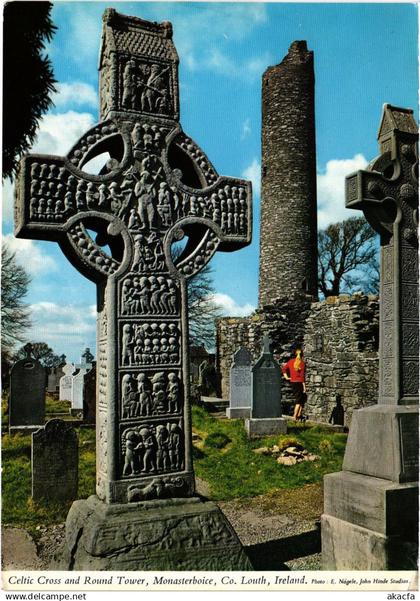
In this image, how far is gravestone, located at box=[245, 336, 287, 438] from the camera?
11.0 meters

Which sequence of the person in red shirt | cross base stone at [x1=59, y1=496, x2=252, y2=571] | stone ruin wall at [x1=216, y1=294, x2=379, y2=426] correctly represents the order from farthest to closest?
stone ruin wall at [x1=216, y1=294, x2=379, y2=426] → the person in red shirt → cross base stone at [x1=59, y1=496, x2=252, y2=571]

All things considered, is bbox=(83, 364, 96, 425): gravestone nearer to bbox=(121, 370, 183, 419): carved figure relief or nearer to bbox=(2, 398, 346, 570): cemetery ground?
bbox=(2, 398, 346, 570): cemetery ground

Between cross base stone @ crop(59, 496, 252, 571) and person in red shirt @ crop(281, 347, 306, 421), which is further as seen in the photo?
person in red shirt @ crop(281, 347, 306, 421)

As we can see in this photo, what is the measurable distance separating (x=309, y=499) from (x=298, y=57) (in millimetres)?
22173

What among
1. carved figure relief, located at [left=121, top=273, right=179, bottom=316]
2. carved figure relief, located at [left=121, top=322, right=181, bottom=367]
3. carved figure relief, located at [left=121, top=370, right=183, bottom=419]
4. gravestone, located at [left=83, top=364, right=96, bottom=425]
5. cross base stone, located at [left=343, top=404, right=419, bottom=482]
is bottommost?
gravestone, located at [left=83, top=364, right=96, bottom=425]

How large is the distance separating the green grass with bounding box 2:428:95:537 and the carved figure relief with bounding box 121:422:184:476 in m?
3.13

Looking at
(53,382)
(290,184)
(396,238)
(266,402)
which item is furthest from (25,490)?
(290,184)

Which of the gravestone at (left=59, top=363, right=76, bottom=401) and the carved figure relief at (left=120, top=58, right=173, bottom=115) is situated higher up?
the carved figure relief at (left=120, top=58, right=173, bottom=115)

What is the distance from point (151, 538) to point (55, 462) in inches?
161

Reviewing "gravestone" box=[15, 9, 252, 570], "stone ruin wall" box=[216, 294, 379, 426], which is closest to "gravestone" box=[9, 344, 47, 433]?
"stone ruin wall" box=[216, 294, 379, 426]

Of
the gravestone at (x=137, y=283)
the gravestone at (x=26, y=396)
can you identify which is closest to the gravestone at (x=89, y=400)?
the gravestone at (x=26, y=396)

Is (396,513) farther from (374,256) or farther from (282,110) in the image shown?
(374,256)

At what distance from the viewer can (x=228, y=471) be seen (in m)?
8.27
